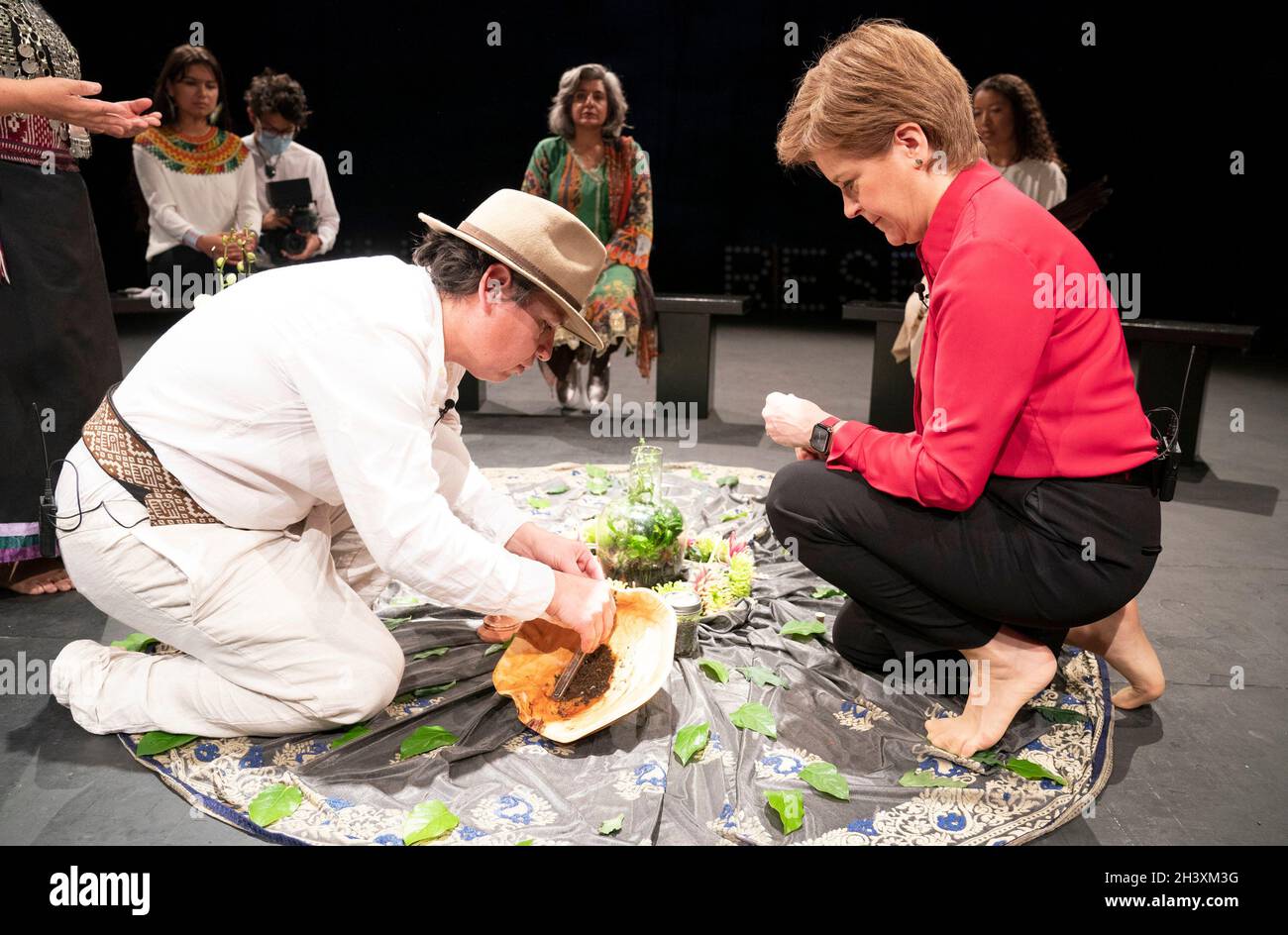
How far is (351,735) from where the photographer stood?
6.58 feet

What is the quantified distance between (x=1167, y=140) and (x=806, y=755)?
267 inches

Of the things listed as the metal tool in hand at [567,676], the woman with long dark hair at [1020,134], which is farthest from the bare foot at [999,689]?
the woman with long dark hair at [1020,134]

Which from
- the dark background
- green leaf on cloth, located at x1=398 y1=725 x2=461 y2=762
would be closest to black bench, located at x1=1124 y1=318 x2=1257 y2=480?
the dark background

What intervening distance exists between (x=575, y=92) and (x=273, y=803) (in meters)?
3.83

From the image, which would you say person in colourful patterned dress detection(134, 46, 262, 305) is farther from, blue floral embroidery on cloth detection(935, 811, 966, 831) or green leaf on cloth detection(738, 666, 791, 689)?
blue floral embroidery on cloth detection(935, 811, 966, 831)

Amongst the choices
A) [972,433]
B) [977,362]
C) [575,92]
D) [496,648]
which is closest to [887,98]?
[977,362]

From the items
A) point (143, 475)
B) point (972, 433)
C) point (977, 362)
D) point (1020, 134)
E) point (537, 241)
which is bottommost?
point (143, 475)

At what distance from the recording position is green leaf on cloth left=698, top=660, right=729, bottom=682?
7.53ft

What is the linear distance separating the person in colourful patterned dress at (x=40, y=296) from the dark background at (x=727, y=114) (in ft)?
18.0

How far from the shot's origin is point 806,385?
19.9 feet

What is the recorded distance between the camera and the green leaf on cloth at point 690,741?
1.96 meters

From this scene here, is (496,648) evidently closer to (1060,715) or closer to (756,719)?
(756,719)

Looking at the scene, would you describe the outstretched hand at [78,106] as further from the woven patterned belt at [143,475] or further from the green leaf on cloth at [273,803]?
the green leaf on cloth at [273,803]

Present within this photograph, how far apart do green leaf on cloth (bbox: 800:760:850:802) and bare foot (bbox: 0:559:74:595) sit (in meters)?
2.13
